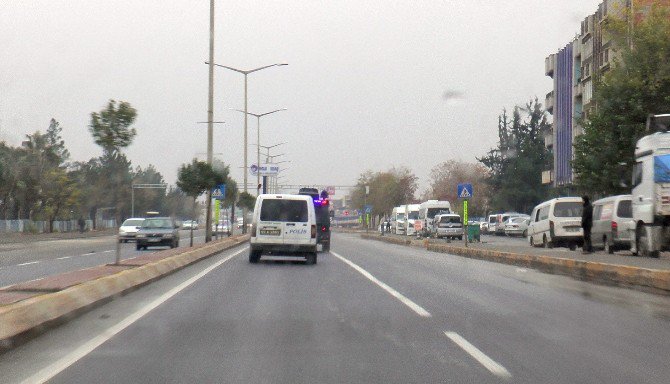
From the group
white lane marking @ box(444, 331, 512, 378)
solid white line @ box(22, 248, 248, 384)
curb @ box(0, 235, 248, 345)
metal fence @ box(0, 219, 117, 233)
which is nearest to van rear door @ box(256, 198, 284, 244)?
curb @ box(0, 235, 248, 345)

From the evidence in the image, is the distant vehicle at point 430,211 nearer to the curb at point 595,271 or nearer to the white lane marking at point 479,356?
the curb at point 595,271

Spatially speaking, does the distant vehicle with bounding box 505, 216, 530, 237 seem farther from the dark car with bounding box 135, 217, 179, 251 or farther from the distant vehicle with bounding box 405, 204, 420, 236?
the dark car with bounding box 135, 217, 179, 251

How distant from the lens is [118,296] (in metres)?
15.6

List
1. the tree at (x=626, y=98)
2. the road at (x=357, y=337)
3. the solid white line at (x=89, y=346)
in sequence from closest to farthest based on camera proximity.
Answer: the solid white line at (x=89, y=346), the road at (x=357, y=337), the tree at (x=626, y=98)

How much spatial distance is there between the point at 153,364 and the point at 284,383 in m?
1.52

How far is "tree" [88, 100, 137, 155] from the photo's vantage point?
20422 millimetres

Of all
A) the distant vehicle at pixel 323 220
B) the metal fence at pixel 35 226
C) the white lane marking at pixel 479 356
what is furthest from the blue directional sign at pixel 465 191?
the metal fence at pixel 35 226

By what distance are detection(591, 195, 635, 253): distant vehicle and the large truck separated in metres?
A: 2.12

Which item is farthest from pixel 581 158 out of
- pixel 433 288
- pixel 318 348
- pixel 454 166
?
pixel 454 166

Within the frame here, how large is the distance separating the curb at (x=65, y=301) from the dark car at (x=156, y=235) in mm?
20430

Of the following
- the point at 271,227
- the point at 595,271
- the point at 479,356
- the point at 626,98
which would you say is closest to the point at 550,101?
the point at 626,98

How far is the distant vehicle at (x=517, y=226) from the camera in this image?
70.1 meters

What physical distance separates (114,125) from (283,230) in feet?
26.4

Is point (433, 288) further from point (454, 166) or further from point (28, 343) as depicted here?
point (454, 166)
